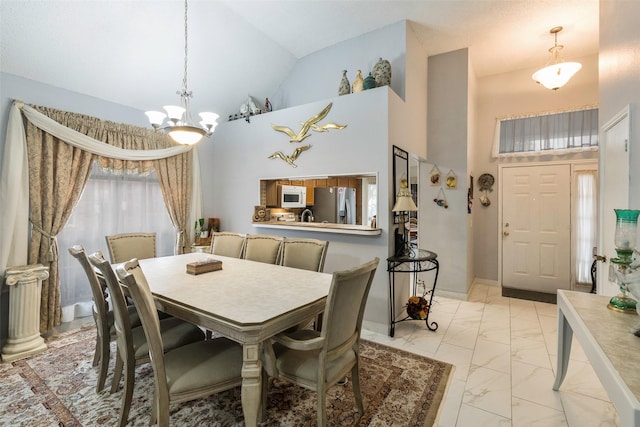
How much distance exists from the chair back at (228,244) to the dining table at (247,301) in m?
0.68

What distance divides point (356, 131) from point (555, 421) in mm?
2827

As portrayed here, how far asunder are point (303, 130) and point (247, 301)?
7.90 feet

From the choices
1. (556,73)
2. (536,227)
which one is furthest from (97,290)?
(536,227)

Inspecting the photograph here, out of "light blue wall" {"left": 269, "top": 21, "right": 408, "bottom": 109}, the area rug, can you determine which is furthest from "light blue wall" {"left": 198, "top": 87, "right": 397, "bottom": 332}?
the area rug

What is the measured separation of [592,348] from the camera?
1303 mm

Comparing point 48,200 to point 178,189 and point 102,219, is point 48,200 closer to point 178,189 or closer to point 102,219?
point 102,219

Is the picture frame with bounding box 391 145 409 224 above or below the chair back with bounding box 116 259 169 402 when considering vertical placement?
above

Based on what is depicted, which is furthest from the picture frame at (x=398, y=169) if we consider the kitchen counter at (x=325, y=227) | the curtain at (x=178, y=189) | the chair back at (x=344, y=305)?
the curtain at (x=178, y=189)

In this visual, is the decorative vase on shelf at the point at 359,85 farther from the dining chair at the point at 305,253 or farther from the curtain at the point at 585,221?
the curtain at the point at 585,221

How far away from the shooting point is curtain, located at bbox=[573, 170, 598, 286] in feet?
13.3

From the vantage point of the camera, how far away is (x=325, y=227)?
337 centimetres

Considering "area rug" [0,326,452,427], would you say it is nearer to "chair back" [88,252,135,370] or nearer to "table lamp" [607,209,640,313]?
"chair back" [88,252,135,370]

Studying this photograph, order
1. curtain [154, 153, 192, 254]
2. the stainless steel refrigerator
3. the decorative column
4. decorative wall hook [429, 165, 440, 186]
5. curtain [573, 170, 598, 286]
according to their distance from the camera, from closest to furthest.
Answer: the decorative column
the stainless steel refrigerator
curtain [154, 153, 192, 254]
curtain [573, 170, 598, 286]
decorative wall hook [429, 165, 440, 186]

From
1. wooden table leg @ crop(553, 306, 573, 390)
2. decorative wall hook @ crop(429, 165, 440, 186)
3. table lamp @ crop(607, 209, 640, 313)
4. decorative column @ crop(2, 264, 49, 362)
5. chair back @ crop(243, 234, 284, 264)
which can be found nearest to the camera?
table lamp @ crop(607, 209, 640, 313)
